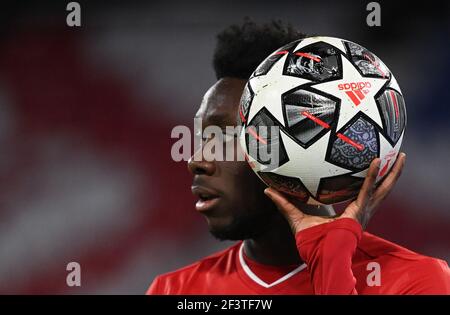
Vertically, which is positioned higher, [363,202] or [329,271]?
[363,202]

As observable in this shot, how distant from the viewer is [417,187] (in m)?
4.46

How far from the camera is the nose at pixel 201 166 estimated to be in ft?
8.41

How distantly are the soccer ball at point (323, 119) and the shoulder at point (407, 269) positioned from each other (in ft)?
1.31

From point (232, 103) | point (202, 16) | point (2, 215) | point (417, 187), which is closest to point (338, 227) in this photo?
point (232, 103)

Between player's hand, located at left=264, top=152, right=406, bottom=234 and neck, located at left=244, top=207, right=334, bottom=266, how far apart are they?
37 cm

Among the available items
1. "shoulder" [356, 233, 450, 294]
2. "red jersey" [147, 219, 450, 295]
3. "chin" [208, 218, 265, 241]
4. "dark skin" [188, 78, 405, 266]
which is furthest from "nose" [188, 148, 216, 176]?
"shoulder" [356, 233, 450, 294]

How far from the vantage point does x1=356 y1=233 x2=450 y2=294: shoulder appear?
2.33 meters

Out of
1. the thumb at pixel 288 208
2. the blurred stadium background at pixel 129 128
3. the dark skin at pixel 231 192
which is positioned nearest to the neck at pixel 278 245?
the dark skin at pixel 231 192

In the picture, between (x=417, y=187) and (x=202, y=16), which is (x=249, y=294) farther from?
(x=202, y=16)

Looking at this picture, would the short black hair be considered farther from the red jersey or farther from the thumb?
the red jersey

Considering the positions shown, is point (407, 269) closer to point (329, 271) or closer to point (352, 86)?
point (329, 271)

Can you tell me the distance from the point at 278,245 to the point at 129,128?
2287mm

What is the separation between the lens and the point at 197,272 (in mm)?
3023

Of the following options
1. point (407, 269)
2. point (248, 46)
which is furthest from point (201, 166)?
point (407, 269)
